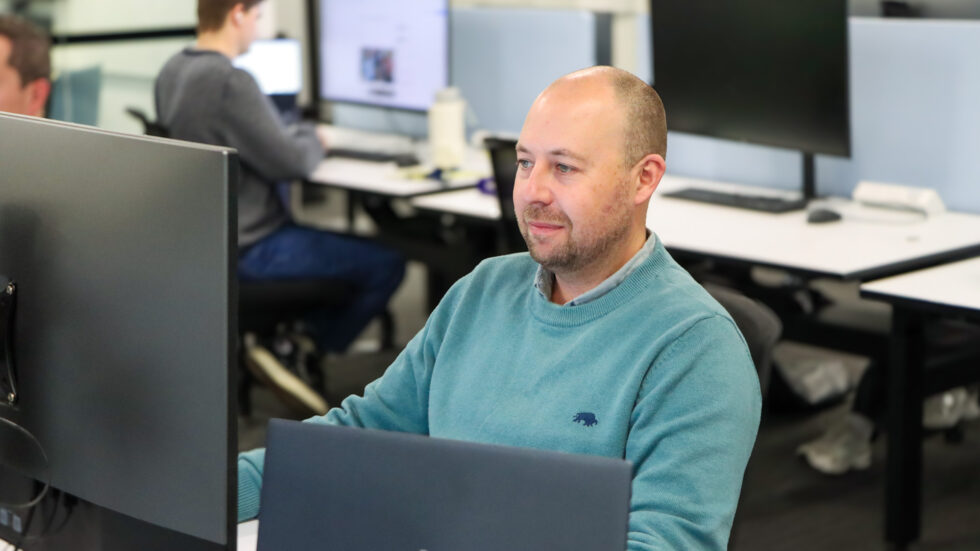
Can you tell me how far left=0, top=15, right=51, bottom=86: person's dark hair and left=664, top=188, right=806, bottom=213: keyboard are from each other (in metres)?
1.54

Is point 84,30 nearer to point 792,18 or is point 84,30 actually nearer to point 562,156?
point 792,18

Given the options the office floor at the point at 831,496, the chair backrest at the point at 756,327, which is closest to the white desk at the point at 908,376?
the office floor at the point at 831,496

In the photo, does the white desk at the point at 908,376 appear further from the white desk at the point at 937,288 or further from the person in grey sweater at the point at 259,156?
the person in grey sweater at the point at 259,156

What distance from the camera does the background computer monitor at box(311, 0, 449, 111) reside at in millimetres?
3814

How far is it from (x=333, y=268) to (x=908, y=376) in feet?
5.17

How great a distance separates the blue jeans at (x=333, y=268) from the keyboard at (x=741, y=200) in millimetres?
841

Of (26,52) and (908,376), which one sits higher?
(26,52)

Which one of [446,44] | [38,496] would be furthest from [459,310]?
[446,44]

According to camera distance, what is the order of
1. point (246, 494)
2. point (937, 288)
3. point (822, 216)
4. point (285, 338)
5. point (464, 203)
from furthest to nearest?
point (285, 338) → point (464, 203) → point (822, 216) → point (937, 288) → point (246, 494)

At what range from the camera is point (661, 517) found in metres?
1.16

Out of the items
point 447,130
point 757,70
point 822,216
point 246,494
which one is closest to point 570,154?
point 246,494

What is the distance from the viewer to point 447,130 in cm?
372

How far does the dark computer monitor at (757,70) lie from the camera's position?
2895 mm

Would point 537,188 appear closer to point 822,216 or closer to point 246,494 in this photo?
point 246,494
